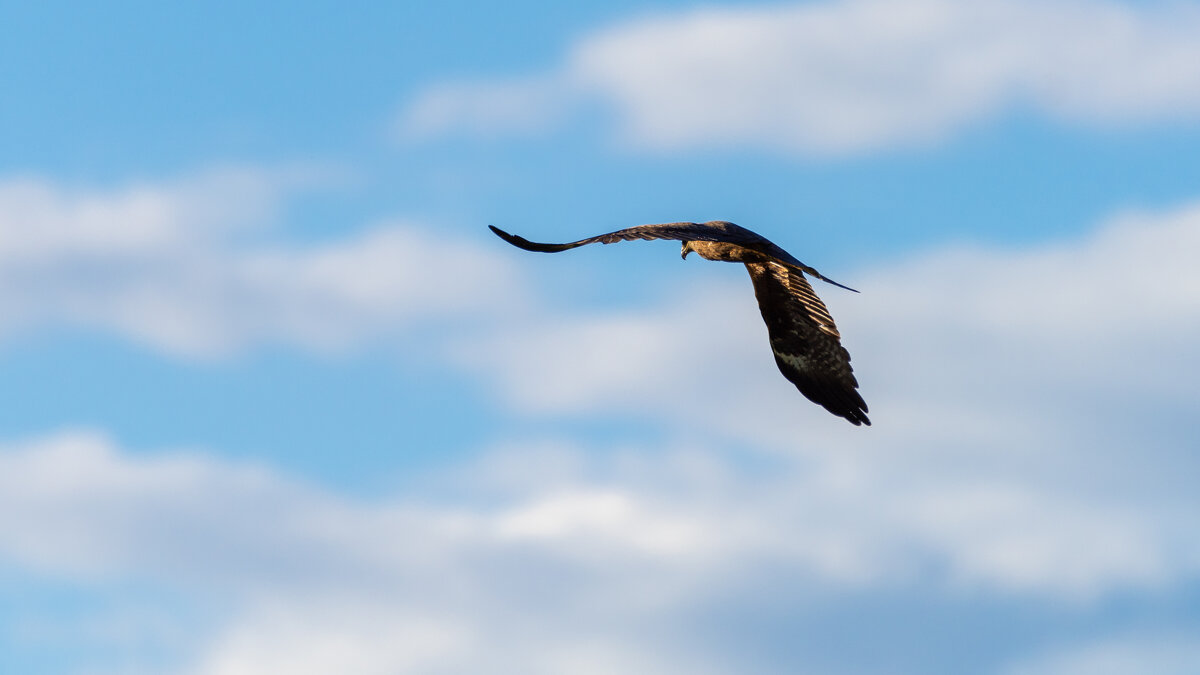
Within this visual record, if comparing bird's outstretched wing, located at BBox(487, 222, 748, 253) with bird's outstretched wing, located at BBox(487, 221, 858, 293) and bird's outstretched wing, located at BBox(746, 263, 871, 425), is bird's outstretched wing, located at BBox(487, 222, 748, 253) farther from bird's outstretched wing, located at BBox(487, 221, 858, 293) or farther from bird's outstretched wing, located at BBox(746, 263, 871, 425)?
bird's outstretched wing, located at BBox(746, 263, 871, 425)

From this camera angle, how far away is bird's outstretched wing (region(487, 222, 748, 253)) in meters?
13.2

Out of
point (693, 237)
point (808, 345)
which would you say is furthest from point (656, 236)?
point (808, 345)

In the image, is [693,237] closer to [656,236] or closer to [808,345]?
[656,236]


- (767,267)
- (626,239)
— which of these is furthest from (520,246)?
(767,267)

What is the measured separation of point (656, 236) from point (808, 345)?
16.5 feet

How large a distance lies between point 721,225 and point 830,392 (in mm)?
3413

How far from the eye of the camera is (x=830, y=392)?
17688 millimetres

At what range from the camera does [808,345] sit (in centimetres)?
1792

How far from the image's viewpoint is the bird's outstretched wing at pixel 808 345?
58.0 ft

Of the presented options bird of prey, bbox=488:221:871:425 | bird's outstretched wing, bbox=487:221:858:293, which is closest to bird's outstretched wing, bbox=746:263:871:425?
bird of prey, bbox=488:221:871:425

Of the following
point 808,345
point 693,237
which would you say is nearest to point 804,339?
point 808,345

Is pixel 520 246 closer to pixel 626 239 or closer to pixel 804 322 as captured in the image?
pixel 626 239

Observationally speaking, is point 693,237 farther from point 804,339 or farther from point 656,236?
point 804,339

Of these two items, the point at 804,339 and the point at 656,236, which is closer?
Answer: the point at 656,236
